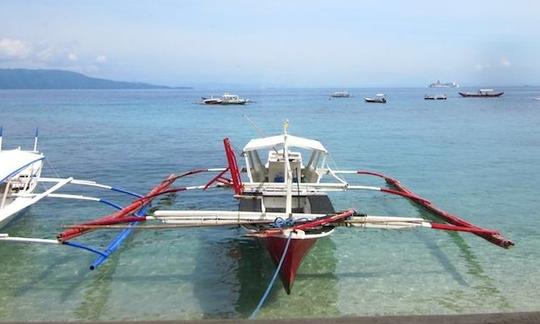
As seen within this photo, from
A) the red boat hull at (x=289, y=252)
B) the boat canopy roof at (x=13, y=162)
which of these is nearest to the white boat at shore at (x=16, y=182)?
the boat canopy roof at (x=13, y=162)

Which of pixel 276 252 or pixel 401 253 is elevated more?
pixel 276 252

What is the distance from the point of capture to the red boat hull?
330 inches

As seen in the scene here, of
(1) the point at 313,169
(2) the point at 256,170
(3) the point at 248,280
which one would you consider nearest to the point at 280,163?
(2) the point at 256,170

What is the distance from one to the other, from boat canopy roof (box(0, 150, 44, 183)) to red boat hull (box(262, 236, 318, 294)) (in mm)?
6745

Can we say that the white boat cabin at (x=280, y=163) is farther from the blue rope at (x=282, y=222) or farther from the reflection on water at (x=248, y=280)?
the blue rope at (x=282, y=222)

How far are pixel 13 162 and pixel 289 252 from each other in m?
8.32

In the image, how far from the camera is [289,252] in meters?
8.37

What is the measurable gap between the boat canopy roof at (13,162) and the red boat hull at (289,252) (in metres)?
6.75

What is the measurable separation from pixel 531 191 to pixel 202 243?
1352cm

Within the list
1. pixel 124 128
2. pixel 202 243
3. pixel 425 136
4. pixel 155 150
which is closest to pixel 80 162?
pixel 155 150

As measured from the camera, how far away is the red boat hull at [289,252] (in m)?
8.38

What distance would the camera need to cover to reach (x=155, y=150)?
33.3 metres

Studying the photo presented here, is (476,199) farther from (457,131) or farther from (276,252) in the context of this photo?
(457,131)

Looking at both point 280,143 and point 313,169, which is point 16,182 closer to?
point 280,143
